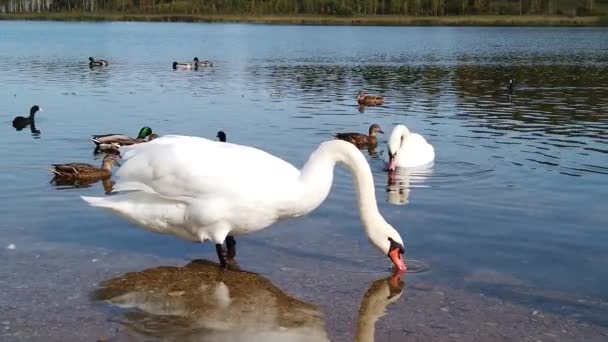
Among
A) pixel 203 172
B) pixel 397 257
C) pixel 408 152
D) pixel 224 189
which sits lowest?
pixel 397 257

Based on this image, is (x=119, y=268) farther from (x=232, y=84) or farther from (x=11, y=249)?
(x=232, y=84)

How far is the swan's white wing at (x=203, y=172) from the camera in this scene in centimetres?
790

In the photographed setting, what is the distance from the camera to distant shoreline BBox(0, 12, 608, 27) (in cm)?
13938

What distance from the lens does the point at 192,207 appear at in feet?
26.6

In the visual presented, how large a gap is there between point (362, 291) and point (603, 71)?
136 feet

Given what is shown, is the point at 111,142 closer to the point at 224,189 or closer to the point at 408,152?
the point at 408,152

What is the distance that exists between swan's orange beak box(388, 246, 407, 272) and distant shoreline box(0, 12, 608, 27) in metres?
133

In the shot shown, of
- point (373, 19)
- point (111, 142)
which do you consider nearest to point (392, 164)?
point (111, 142)

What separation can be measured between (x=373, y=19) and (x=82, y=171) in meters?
144

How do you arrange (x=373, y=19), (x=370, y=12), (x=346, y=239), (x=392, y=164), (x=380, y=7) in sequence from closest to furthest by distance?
(x=346, y=239) < (x=392, y=164) < (x=373, y=19) < (x=370, y=12) < (x=380, y=7)

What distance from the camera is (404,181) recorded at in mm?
15164

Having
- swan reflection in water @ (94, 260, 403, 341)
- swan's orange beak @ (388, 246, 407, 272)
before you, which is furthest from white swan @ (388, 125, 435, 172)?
swan reflection in water @ (94, 260, 403, 341)

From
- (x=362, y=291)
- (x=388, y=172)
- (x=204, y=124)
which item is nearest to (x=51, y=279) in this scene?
(x=362, y=291)

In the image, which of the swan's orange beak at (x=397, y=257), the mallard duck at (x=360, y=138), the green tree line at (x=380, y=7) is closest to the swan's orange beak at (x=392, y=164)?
the mallard duck at (x=360, y=138)
